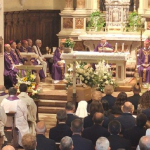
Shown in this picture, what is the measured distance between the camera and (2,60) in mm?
15039

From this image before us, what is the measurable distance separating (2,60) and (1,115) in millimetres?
5849

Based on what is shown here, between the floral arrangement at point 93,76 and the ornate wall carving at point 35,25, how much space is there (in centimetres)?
468

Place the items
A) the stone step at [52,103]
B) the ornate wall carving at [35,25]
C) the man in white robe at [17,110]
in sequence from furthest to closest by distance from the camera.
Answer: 1. the ornate wall carving at [35,25]
2. the stone step at [52,103]
3. the man in white robe at [17,110]

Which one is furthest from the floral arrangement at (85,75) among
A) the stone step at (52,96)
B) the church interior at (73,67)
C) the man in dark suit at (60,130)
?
Result: the man in dark suit at (60,130)

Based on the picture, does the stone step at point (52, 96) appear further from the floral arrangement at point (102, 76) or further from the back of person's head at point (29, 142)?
the back of person's head at point (29, 142)

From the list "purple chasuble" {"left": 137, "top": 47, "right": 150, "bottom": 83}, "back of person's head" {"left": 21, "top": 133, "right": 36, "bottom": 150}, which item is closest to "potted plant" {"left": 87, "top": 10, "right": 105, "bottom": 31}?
"purple chasuble" {"left": 137, "top": 47, "right": 150, "bottom": 83}

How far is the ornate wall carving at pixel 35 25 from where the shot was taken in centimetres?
1845

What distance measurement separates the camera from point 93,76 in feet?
44.9

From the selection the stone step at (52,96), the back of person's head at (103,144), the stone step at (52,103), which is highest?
the back of person's head at (103,144)

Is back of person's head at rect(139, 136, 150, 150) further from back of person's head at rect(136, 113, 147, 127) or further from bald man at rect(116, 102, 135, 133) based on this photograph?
bald man at rect(116, 102, 135, 133)

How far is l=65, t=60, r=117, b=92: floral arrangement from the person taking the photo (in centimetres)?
1347

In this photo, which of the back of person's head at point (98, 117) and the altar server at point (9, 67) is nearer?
the back of person's head at point (98, 117)

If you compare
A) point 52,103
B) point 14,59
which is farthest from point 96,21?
point 52,103

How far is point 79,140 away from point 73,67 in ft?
15.5
